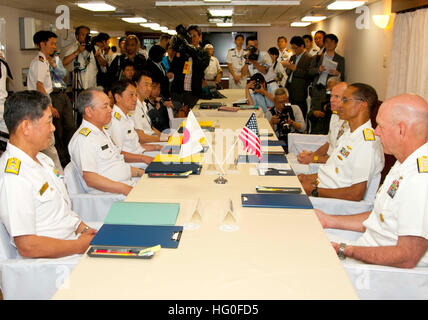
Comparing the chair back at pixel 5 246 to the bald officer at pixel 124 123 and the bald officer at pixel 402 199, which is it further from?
the bald officer at pixel 124 123

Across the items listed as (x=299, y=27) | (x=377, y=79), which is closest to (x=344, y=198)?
(x=377, y=79)

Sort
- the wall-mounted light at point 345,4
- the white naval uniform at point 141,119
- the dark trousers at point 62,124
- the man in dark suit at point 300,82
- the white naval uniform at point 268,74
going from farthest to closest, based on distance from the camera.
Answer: the man in dark suit at point 300,82
the white naval uniform at point 268,74
the wall-mounted light at point 345,4
the dark trousers at point 62,124
the white naval uniform at point 141,119

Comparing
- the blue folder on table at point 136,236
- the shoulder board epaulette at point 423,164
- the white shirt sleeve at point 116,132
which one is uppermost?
the shoulder board epaulette at point 423,164

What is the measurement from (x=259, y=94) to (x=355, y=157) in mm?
3979

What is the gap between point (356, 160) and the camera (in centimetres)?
281

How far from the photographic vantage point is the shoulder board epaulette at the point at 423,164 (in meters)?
1.77

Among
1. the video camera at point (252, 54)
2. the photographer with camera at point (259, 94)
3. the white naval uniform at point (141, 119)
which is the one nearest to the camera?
the white naval uniform at point (141, 119)

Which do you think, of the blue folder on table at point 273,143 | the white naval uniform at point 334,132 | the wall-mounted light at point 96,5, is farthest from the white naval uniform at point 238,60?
the blue folder on table at point 273,143

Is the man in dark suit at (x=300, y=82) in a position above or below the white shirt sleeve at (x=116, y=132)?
above

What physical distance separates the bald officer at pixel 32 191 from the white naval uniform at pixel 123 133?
160 centimetres

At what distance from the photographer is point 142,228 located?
1812 mm

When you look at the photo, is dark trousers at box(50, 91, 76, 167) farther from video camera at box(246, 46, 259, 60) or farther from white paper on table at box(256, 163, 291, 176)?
white paper on table at box(256, 163, 291, 176)

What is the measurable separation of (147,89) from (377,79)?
13.4ft
